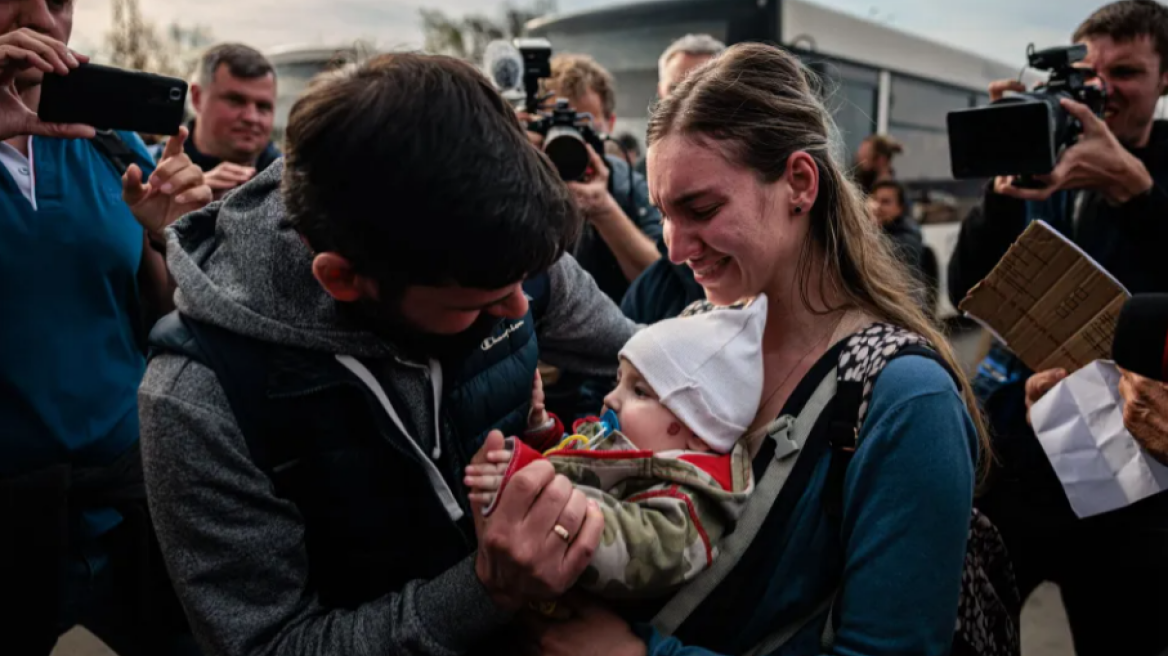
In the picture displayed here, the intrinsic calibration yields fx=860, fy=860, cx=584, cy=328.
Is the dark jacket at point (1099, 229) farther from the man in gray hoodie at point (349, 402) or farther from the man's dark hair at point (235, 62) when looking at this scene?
the man's dark hair at point (235, 62)

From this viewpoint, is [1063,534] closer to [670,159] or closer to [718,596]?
[718,596]

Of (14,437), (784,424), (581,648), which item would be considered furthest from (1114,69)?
(14,437)

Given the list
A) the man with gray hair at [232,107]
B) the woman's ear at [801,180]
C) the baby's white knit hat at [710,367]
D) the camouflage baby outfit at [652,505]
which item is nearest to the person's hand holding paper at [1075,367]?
the woman's ear at [801,180]

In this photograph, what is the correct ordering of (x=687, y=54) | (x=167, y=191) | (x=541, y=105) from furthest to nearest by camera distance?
(x=687, y=54)
(x=541, y=105)
(x=167, y=191)

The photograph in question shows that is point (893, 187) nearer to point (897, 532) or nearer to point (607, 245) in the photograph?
point (607, 245)

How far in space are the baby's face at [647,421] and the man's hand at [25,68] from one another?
149 cm

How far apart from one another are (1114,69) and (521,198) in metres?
2.57

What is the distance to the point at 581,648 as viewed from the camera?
4.72ft

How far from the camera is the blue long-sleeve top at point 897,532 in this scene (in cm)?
134

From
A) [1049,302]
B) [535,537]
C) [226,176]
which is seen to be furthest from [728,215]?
[226,176]

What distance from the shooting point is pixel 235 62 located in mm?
4152

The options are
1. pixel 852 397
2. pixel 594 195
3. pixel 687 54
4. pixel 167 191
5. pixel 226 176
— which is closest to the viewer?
pixel 852 397

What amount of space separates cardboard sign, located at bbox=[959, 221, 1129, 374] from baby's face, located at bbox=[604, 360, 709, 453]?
3.55ft

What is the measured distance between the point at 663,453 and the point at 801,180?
0.60m
